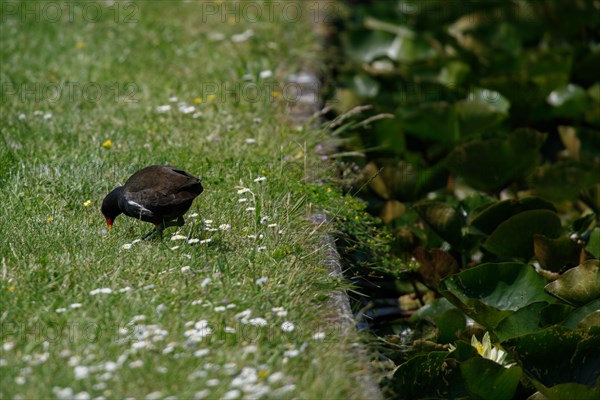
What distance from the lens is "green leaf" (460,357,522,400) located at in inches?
143

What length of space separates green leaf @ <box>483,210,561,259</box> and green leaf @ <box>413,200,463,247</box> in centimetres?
20

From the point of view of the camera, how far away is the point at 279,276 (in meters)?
3.85

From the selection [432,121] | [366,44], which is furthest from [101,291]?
[366,44]

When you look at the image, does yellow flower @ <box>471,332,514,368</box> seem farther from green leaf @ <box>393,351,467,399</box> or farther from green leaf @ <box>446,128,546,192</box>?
green leaf @ <box>446,128,546,192</box>

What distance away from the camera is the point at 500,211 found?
491 cm

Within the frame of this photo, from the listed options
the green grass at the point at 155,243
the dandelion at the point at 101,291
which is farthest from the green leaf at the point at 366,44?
the dandelion at the point at 101,291

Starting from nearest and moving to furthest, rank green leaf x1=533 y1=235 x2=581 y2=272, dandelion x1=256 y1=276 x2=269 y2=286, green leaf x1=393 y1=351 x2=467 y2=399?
dandelion x1=256 y1=276 x2=269 y2=286, green leaf x1=393 y1=351 x2=467 y2=399, green leaf x1=533 y1=235 x2=581 y2=272

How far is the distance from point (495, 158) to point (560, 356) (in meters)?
1.82

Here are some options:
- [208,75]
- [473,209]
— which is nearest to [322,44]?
[208,75]

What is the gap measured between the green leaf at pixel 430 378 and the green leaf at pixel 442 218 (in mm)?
1198

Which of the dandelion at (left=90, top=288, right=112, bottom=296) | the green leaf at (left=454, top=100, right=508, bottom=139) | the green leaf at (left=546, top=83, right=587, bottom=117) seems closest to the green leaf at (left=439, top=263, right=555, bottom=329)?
the dandelion at (left=90, top=288, right=112, bottom=296)

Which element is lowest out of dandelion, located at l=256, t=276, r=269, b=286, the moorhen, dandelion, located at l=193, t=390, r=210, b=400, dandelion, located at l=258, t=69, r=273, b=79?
dandelion, located at l=258, t=69, r=273, b=79

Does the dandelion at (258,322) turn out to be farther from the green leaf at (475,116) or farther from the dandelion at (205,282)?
the green leaf at (475,116)

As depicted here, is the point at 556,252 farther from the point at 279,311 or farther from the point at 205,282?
the point at 205,282
